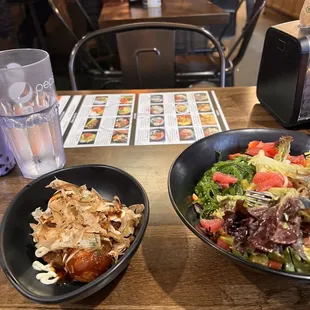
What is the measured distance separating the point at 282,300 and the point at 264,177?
216 millimetres

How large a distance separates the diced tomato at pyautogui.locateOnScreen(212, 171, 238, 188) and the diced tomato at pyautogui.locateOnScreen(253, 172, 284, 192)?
0.14 feet

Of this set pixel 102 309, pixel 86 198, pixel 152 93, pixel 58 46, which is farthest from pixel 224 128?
pixel 58 46

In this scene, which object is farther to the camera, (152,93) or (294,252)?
(152,93)

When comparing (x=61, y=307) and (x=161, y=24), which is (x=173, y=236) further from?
(x=161, y=24)

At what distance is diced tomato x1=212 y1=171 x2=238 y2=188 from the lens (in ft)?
2.14

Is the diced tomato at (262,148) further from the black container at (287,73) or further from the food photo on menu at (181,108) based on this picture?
the food photo on menu at (181,108)

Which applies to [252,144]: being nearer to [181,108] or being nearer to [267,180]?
[267,180]

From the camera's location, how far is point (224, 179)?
0.65 metres

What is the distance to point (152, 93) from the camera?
1245 mm

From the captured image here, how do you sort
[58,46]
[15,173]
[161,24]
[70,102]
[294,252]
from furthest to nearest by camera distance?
[58,46], [161,24], [70,102], [15,173], [294,252]

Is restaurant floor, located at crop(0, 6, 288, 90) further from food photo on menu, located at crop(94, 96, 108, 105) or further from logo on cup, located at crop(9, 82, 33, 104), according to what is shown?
logo on cup, located at crop(9, 82, 33, 104)

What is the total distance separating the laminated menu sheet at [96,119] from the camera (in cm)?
97

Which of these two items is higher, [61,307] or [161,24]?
[161,24]

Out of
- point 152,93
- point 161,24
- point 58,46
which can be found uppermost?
point 161,24
